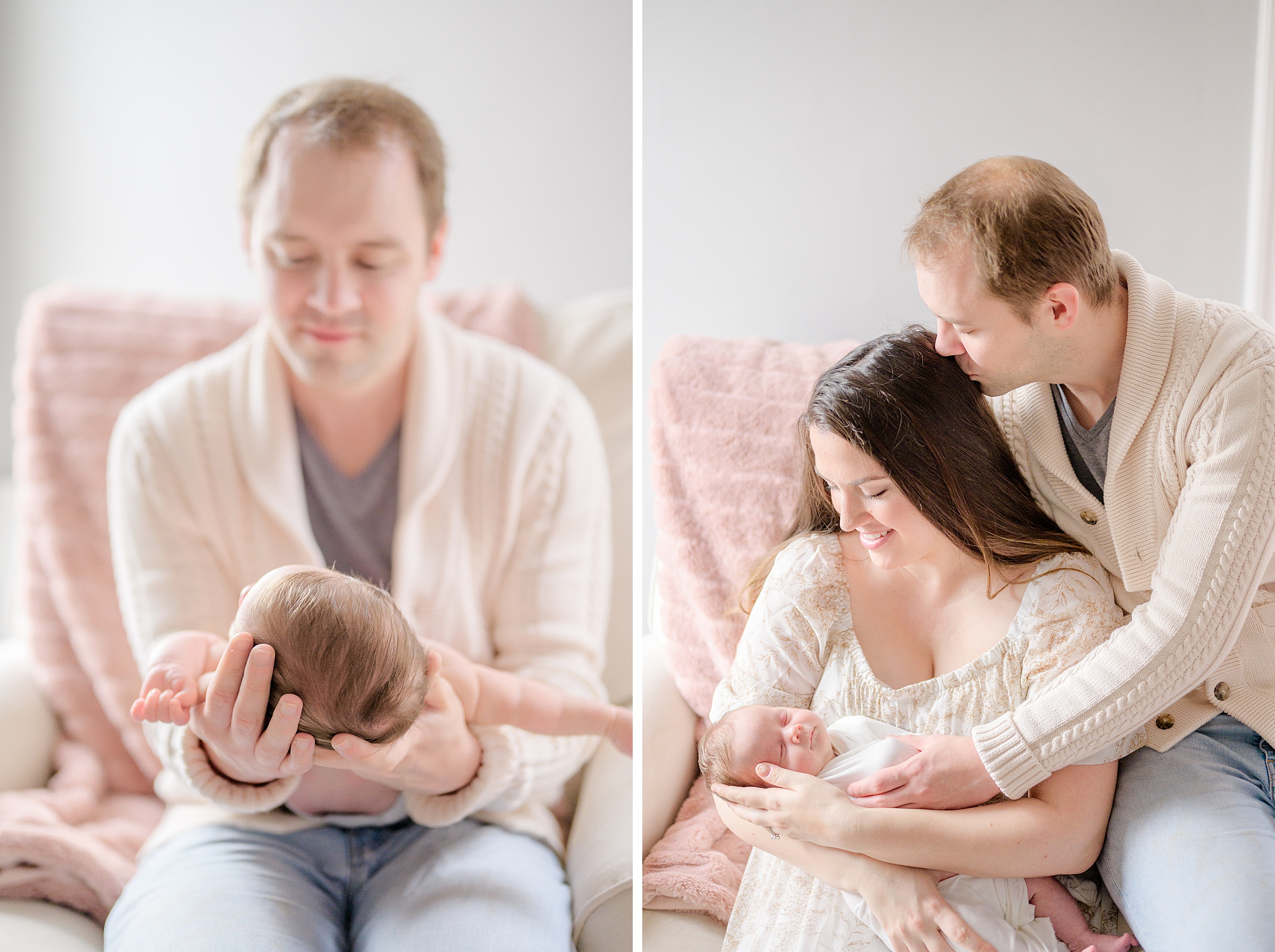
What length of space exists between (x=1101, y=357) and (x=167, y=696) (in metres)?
1.25

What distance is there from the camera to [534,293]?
161 cm

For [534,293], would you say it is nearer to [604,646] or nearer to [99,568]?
[604,646]

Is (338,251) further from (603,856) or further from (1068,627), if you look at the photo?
(1068,627)

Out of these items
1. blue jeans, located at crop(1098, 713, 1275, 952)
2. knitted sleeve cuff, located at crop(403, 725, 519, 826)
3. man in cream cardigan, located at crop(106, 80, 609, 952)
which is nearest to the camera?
blue jeans, located at crop(1098, 713, 1275, 952)

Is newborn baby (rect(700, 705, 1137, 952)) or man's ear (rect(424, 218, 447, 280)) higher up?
man's ear (rect(424, 218, 447, 280))

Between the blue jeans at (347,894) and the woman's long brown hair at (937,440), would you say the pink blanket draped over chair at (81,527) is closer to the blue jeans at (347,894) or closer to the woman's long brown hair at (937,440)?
the blue jeans at (347,894)

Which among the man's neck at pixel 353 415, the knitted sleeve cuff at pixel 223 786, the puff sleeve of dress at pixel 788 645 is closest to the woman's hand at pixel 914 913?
the puff sleeve of dress at pixel 788 645

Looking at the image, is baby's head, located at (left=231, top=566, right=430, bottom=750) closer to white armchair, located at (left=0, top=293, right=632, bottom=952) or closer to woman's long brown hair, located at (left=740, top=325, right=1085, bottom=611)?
white armchair, located at (left=0, top=293, right=632, bottom=952)

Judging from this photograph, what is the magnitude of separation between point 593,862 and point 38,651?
38.0 inches

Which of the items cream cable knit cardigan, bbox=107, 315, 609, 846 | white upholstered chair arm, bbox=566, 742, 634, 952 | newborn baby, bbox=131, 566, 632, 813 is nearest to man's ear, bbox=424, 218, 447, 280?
cream cable knit cardigan, bbox=107, 315, 609, 846

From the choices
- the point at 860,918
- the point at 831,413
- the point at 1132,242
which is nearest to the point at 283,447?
the point at 831,413

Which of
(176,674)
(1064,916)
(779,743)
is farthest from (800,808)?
(176,674)

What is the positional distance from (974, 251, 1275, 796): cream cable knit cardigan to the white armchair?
59 centimetres

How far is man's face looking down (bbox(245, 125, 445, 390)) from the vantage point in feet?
4.07
